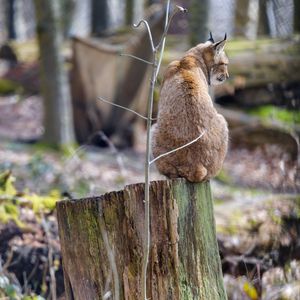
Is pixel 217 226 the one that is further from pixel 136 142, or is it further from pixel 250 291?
pixel 136 142

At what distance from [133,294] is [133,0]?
1564 centimetres

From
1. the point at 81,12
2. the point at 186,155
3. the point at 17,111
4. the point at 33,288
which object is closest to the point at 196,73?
the point at 186,155

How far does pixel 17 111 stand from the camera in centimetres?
1675

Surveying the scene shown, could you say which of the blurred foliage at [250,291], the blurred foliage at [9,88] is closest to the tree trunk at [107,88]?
the blurred foliage at [9,88]

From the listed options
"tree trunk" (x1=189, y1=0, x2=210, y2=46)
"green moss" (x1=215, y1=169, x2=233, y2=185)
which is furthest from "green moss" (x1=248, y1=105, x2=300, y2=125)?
"tree trunk" (x1=189, y1=0, x2=210, y2=46)

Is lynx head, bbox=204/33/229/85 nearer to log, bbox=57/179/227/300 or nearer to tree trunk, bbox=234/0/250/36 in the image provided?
log, bbox=57/179/227/300

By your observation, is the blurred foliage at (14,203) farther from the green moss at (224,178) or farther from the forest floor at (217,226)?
the green moss at (224,178)

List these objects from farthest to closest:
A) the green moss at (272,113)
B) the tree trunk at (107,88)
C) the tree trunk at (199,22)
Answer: the tree trunk at (107,88) → the green moss at (272,113) → the tree trunk at (199,22)

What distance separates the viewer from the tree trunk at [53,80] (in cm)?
1180

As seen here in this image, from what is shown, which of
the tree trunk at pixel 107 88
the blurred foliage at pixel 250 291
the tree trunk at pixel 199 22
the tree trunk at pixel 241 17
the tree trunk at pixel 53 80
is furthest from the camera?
the tree trunk at pixel 241 17

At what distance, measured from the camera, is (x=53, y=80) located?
40.0 ft

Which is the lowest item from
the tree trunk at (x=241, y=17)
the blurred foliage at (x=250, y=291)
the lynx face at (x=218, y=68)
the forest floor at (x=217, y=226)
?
the blurred foliage at (x=250, y=291)

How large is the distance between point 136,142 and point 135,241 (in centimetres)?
A: 905

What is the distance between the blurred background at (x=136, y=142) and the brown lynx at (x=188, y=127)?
5.58ft
